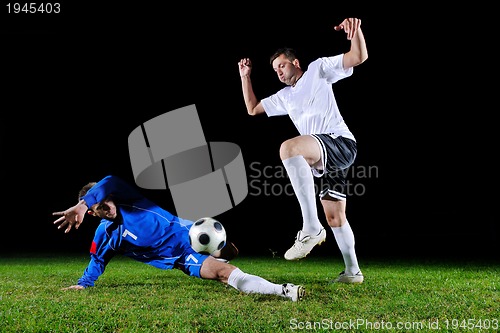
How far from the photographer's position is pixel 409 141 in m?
16.7

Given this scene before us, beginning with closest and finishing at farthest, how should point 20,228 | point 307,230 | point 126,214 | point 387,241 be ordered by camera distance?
point 307,230, point 126,214, point 387,241, point 20,228

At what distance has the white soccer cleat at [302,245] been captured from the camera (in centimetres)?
440

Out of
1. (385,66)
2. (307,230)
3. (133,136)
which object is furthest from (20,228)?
(307,230)

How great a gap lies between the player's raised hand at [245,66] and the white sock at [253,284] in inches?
87.3

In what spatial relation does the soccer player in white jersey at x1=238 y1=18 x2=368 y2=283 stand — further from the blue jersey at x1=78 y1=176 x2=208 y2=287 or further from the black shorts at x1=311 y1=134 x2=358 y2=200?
the blue jersey at x1=78 y1=176 x2=208 y2=287

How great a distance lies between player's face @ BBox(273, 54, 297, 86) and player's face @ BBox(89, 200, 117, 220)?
231 centimetres

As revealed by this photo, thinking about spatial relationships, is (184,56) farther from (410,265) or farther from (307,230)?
(307,230)

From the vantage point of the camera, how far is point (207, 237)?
475cm

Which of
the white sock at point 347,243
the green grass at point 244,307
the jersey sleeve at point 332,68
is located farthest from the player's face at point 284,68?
the green grass at point 244,307

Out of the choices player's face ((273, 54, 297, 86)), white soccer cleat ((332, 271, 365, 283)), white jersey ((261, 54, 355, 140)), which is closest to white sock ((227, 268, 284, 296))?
white soccer cleat ((332, 271, 365, 283))

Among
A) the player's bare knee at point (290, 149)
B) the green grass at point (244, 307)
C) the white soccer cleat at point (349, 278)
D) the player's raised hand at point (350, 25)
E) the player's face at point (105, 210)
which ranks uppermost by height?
the player's raised hand at point (350, 25)

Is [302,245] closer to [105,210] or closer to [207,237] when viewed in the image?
[207,237]

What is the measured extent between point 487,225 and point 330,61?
13.5 meters

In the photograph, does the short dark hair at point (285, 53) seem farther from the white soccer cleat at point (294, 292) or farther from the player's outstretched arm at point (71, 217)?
the player's outstretched arm at point (71, 217)
